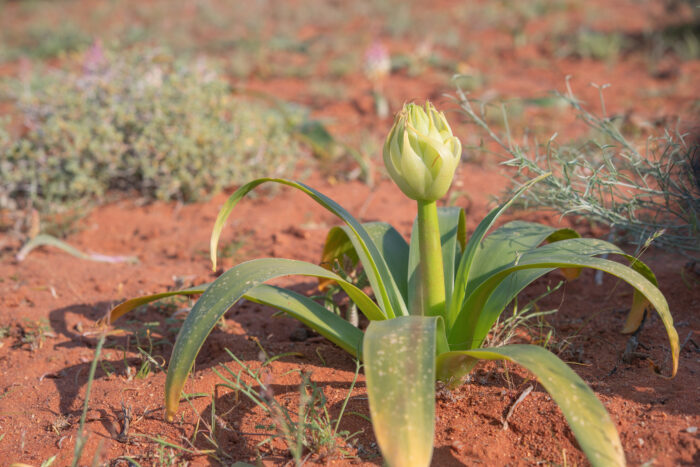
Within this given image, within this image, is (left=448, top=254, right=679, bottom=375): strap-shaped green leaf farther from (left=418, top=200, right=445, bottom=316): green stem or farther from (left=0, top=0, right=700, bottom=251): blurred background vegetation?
(left=0, top=0, right=700, bottom=251): blurred background vegetation

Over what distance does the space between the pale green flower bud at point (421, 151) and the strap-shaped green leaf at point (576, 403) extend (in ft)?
1.48

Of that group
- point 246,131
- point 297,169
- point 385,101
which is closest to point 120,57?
point 246,131

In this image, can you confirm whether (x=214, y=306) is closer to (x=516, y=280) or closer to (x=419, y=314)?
(x=419, y=314)

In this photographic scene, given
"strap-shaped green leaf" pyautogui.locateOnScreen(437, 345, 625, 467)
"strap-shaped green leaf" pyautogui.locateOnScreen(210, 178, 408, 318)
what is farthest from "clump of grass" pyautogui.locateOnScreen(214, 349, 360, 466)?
"strap-shaped green leaf" pyautogui.locateOnScreen(437, 345, 625, 467)

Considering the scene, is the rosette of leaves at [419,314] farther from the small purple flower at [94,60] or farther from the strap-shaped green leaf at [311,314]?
the small purple flower at [94,60]

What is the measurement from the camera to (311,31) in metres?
8.66

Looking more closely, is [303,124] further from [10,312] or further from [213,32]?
[213,32]

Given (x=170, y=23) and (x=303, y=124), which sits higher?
(x=170, y=23)

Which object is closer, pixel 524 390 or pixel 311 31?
pixel 524 390

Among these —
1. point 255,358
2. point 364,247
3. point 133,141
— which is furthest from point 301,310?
point 133,141

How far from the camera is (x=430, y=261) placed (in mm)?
1775

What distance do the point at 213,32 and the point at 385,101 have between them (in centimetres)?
449

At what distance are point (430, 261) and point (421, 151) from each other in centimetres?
34

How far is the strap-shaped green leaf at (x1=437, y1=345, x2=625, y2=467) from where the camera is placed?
1345mm
